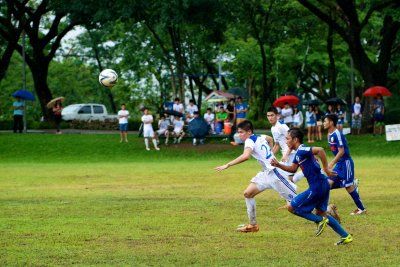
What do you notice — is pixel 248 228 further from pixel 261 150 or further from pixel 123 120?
pixel 123 120

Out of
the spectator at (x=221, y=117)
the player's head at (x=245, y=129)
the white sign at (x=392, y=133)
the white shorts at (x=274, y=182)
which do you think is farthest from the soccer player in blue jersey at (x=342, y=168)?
the spectator at (x=221, y=117)

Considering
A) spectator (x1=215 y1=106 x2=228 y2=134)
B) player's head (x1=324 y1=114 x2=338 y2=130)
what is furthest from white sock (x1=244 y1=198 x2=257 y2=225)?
spectator (x1=215 y1=106 x2=228 y2=134)

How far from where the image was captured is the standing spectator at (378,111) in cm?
4212

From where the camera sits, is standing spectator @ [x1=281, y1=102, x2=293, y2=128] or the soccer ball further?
standing spectator @ [x1=281, y1=102, x2=293, y2=128]

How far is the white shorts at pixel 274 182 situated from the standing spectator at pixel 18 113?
33715mm

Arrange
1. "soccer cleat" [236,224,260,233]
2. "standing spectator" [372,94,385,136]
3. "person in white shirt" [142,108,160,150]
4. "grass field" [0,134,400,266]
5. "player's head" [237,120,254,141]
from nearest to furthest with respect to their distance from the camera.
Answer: "grass field" [0,134,400,266] → "soccer cleat" [236,224,260,233] → "player's head" [237,120,254,141] → "person in white shirt" [142,108,160,150] → "standing spectator" [372,94,385,136]

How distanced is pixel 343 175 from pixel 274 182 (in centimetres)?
261

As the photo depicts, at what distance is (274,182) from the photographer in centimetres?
1478

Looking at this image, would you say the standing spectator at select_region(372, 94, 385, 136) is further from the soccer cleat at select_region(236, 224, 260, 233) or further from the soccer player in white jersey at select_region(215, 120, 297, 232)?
the soccer cleat at select_region(236, 224, 260, 233)

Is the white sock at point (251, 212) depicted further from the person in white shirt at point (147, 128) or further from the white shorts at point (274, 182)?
the person in white shirt at point (147, 128)

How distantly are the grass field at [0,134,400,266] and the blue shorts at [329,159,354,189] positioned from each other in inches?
24.6

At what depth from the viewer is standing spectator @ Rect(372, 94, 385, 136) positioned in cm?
4212

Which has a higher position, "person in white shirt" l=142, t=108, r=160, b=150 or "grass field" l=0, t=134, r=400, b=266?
"person in white shirt" l=142, t=108, r=160, b=150

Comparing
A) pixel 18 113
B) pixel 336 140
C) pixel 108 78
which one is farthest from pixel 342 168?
pixel 18 113
